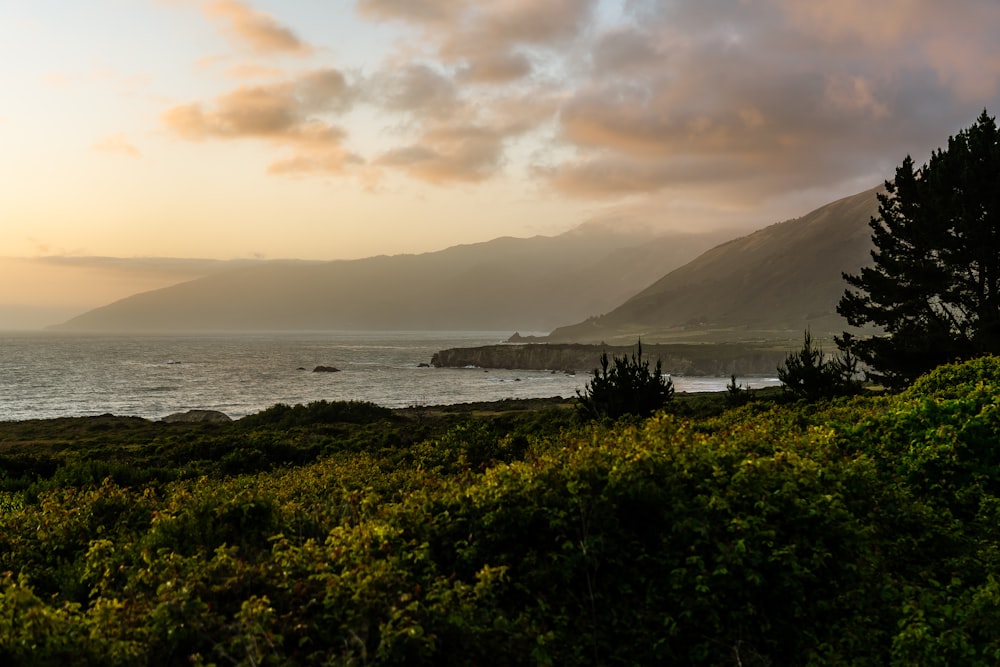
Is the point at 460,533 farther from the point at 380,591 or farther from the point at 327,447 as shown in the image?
the point at 327,447

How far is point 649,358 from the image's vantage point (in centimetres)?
13162

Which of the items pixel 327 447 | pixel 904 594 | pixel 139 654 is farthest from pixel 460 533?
pixel 327 447

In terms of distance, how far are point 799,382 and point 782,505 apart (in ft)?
78.7

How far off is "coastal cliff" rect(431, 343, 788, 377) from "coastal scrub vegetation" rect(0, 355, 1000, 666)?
119030 mm

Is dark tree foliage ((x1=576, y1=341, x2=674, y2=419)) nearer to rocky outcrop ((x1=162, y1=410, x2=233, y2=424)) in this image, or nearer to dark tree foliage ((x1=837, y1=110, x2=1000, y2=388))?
dark tree foliage ((x1=837, y1=110, x2=1000, y2=388))

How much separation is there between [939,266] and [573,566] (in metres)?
35.7

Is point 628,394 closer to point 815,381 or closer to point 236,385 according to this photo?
point 815,381

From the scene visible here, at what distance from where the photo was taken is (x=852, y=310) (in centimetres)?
3759

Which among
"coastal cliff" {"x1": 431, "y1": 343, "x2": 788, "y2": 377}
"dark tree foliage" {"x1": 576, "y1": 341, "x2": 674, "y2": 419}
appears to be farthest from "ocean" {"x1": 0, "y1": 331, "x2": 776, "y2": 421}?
"dark tree foliage" {"x1": 576, "y1": 341, "x2": 674, "y2": 419}

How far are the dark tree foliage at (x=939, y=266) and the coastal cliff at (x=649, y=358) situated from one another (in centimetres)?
9158

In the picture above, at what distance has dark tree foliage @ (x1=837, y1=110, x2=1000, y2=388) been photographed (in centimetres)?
3009

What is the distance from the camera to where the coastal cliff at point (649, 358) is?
131375 mm

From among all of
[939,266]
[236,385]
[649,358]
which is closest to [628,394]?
[939,266]

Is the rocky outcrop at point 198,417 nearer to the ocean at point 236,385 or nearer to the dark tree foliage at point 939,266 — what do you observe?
the ocean at point 236,385
